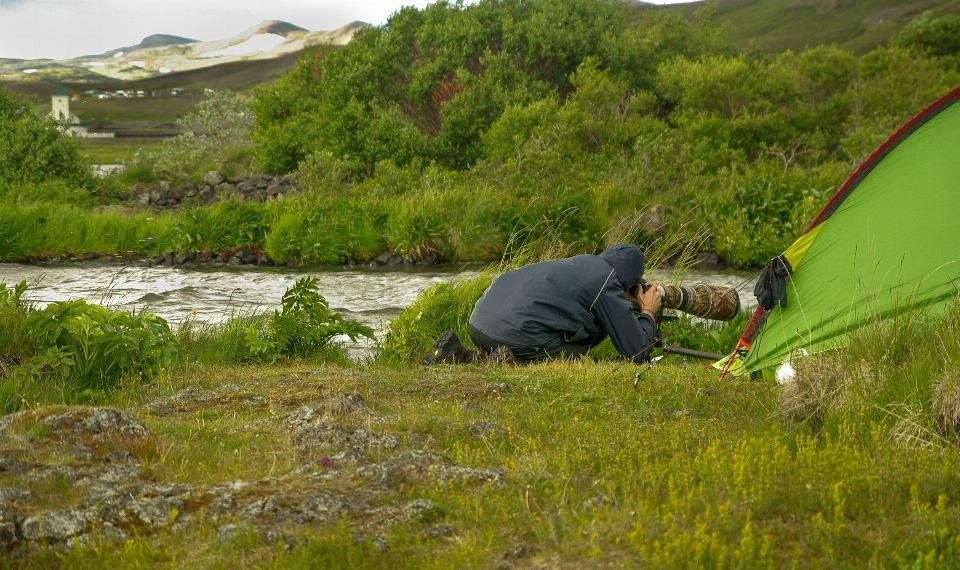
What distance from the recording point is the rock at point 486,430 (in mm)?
5258

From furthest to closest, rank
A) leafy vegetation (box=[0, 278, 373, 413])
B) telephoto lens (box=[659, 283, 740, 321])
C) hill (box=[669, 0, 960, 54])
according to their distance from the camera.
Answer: hill (box=[669, 0, 960, 54])
telephoto lens (box=[659, 283, 740, 321])
leafy vegetation (box=[0, 278, 373, 413])

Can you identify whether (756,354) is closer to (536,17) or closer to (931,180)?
(931,180)

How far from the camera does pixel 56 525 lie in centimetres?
395

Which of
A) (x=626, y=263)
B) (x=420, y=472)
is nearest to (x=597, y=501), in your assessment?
(x=420, y=472)

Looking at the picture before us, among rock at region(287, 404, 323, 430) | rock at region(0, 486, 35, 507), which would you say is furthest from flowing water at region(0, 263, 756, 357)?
rock at region(0, 486, 35, 507)

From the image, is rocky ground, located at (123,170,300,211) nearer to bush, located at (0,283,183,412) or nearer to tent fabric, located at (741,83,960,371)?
bush, located at (0,283,183,412)

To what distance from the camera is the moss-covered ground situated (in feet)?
11.6

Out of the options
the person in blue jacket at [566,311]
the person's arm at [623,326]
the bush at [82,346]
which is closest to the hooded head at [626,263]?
the person in blue jacket at [566,311]

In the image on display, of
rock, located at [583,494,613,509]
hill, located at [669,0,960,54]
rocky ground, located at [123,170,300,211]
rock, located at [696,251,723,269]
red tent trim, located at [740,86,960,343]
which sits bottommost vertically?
rock, located at [696,251,723,269]

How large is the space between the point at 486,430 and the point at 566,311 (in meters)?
3.17

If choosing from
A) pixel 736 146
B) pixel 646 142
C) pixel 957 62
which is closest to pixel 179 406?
pixel 646 142

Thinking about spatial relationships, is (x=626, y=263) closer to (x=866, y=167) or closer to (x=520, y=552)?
(x=866, y=167)

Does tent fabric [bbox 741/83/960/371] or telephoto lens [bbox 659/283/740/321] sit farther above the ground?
tent fabric [bbox 741/83/960/371]

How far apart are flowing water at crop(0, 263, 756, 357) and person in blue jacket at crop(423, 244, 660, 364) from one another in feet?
14.9
